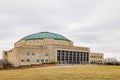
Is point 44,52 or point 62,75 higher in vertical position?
point 44,52

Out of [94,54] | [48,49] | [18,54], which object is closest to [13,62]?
[18,54]

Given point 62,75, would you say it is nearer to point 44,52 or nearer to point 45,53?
point 44,52

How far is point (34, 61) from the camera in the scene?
86.7 meters

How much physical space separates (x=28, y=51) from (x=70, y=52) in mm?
20491

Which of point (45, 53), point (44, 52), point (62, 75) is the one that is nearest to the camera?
point (62, 75)

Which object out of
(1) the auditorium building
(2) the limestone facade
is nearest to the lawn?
(2) the limestone facade

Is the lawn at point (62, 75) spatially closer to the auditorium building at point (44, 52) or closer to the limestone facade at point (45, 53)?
the limestone facade at point (45, 53)

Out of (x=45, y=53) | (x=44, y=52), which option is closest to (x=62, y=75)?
(x=44, y=52)

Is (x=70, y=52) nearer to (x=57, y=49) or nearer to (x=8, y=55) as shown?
(x=57, y=49)

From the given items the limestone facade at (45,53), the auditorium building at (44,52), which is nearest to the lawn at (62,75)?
the limestone facade at (45,53)

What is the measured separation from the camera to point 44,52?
9069cm

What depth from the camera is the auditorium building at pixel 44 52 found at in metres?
83.9

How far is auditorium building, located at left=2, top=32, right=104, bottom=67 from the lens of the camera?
83.9 meters

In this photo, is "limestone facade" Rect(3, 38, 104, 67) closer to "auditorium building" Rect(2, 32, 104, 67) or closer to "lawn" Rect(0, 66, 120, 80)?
"auditorium building" Rect(2, 32, 104, 67)
